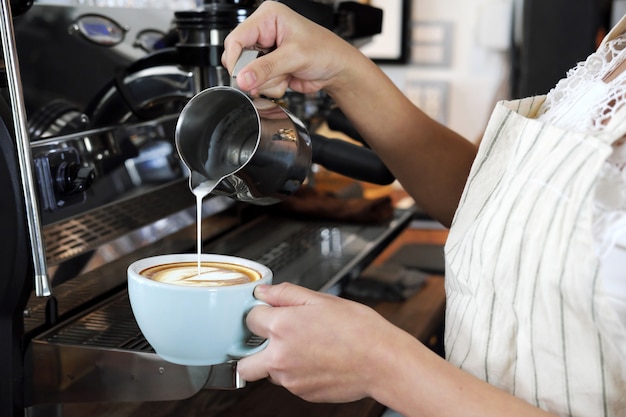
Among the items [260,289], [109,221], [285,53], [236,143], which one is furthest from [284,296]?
[109,221]

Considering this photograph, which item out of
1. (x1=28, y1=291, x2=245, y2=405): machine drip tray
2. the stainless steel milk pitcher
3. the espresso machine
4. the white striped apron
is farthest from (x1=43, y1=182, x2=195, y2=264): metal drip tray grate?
the white striped apron

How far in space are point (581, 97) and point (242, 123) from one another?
319 mm

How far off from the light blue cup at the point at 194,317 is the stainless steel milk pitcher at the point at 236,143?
12 centimetres

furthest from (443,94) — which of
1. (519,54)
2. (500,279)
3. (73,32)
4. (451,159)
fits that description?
(500,279)

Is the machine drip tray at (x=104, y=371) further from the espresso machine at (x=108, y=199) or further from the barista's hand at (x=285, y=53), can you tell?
the barista's hand at (x=285, y=53)

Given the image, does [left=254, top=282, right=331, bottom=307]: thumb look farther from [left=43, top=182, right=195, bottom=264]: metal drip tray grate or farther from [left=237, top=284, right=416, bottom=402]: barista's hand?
[left=43, top=182, right=195, bottom=264]: metal drip tray grate

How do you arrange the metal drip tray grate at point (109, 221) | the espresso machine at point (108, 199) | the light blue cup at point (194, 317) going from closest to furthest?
the light blue cup at point (194, 317) < the espresso machine at point (108, 199) < the metal drip tray grate at point (109, 221)

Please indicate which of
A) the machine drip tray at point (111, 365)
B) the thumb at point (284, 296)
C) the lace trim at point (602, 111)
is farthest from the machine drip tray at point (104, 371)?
the lace trim at point (602, 111)

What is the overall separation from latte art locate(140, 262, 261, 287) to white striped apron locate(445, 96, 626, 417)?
0.21m

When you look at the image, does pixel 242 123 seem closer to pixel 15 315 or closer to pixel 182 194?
pixel 15 315

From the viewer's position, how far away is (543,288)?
2.06 ft

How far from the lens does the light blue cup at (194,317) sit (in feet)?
1.84

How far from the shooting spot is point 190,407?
2.78 feet

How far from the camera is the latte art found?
1.94 feet
